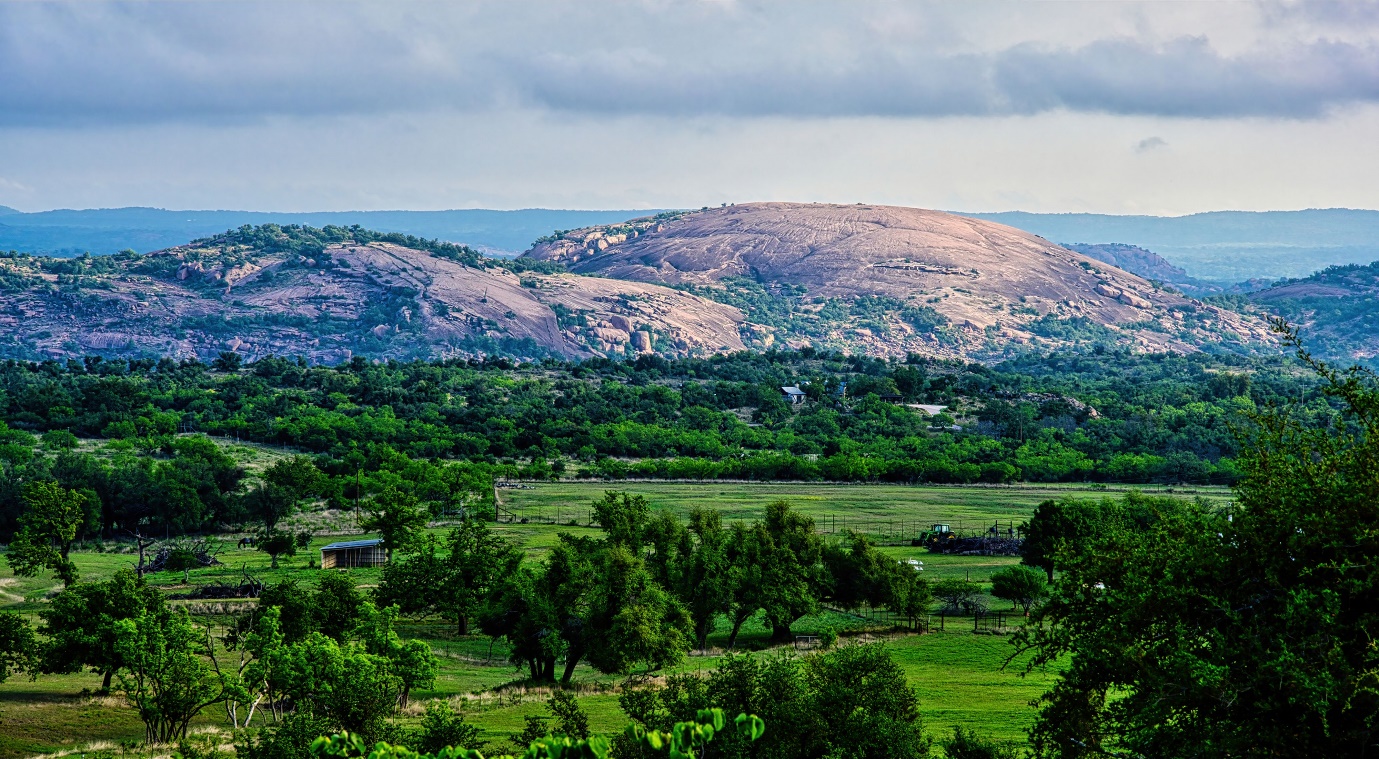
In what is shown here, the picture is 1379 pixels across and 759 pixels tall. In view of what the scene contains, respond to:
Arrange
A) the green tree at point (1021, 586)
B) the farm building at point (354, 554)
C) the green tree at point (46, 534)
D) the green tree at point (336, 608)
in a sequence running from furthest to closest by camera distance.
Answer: the farm building at point (354, 554) → the green tree at point (46, 534) → the green tree at point (1021, 586) → the green tree at point (336, 608)

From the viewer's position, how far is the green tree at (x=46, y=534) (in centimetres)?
6631

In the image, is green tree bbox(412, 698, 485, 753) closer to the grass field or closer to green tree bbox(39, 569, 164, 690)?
the grass field

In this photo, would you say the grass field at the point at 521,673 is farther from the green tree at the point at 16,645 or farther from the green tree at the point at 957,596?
the green tree at the point at 957,596

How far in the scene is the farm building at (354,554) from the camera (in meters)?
79.7

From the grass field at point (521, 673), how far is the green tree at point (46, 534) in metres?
1.53

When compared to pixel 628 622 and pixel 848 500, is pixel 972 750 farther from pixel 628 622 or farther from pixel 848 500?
pixel 848 500

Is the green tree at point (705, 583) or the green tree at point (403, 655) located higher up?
the green tree at point (403, 655)

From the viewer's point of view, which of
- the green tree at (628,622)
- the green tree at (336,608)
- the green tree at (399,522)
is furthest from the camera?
the green tree at (399,522)

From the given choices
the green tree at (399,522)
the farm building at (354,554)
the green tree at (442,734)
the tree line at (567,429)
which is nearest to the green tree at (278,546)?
the farm building at (354,554)

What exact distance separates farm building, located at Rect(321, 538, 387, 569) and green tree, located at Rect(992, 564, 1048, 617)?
118 feet

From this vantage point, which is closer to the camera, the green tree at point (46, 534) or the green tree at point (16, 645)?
the green tree at point (16, 645)

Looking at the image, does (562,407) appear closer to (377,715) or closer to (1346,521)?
(377,715)

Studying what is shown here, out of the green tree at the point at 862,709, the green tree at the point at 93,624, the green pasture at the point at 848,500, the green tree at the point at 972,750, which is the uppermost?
the green tree at the point at 862,709

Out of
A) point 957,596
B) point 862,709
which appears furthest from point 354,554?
point 862,709
